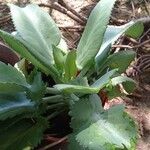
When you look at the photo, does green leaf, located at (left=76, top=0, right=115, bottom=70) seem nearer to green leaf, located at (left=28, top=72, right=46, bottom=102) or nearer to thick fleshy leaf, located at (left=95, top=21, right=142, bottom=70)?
thick fleshy leaf, located at (left=95, top=21, right=142, bottom=70)

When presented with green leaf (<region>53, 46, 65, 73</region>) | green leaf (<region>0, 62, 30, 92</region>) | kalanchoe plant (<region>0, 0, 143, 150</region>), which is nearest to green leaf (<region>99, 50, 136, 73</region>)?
kalanchoe plant (<region>0, 0, 143, 150</region>)

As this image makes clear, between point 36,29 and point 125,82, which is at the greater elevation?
point 36,29

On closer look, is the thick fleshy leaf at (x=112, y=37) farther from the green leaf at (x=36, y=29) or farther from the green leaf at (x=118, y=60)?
the green leaf at (x=36, y=29)

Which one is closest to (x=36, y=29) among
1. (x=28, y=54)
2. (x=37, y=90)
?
(x=28, y=54)

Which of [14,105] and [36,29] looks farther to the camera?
[36,29]

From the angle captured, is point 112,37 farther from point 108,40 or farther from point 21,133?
point 21,133

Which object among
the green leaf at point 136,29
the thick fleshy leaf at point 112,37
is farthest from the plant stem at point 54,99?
the green leaf at point 136,29
